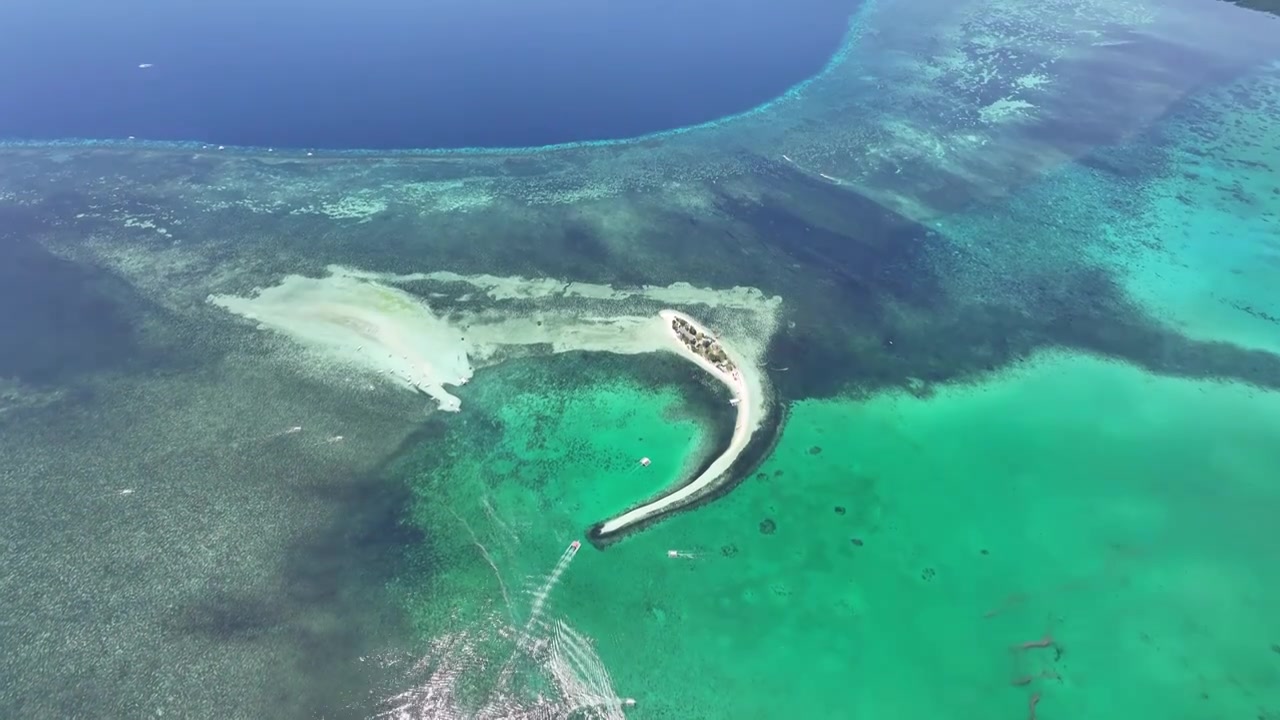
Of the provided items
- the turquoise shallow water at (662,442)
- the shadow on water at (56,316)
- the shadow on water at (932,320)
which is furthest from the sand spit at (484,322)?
the shadow on water at (56,316)

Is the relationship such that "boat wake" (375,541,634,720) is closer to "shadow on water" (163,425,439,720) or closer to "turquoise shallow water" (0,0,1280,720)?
"turquoise shallow water" (0,0,1280,720)

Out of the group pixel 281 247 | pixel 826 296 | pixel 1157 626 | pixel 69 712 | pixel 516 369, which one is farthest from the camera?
pixel 281 247

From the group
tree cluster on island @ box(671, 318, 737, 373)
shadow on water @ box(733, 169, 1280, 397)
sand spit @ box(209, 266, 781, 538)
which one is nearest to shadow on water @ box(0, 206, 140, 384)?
sand spit @ box(209, 266, 781, 538)

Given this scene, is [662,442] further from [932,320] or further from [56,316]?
[56,316]

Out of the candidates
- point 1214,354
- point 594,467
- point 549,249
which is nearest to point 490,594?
point 594,467

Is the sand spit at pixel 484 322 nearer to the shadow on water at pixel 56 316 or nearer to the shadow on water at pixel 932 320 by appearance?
the shadow on water at pixel 932 320

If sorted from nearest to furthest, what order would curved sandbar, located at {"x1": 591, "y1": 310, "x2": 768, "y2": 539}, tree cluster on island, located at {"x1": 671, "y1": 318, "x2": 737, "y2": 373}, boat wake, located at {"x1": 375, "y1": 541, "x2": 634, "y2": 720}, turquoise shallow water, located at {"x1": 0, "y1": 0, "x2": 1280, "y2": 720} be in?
1. boat wake, located at {"x1": 375, "y1": 541, "x2": 634, "y2": 720}
2. turquoise shallow water, located at {"x1": 0, "y1": 0, "x2": 1280, "y2": 720}
3. curved sandbar, located at {"x1": 591, "y1": 310, "x2": 768, "y2": 539}
4. tree cluster on island, located at {"x1": 671, "y1": 318, "x2": 737, "y2": 373}

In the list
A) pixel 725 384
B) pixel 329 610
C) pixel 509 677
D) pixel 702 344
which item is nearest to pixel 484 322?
pixel 702 344

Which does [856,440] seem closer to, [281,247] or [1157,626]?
[1157,626]
